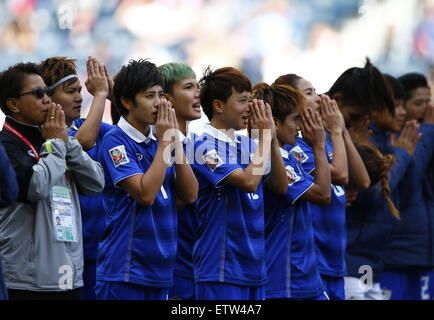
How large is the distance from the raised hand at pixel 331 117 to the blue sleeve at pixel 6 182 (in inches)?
86.1

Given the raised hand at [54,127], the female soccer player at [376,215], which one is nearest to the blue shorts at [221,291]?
the raised hand at [54,127]

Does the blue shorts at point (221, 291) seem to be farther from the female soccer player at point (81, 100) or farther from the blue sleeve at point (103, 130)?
the blue sleeve at point (103, 130)

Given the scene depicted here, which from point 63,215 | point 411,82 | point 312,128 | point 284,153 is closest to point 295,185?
point 284,153

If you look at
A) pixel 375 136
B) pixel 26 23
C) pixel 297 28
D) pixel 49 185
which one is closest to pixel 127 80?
pixel 49 185

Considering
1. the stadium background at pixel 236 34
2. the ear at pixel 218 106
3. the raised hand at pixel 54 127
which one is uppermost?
the stadium background at pixel 236 34

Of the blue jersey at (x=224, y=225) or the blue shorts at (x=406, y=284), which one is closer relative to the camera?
the blue jersey at (x=224, y=225)

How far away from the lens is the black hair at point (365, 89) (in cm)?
495

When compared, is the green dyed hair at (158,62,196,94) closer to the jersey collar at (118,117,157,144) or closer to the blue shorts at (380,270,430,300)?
the jersey collar at (118,117,157,144)

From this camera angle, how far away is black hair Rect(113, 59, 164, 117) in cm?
355

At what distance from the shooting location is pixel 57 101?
3.71 metres

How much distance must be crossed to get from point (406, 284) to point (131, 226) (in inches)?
109

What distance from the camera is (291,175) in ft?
13.0

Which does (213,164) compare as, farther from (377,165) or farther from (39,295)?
(377,165)
